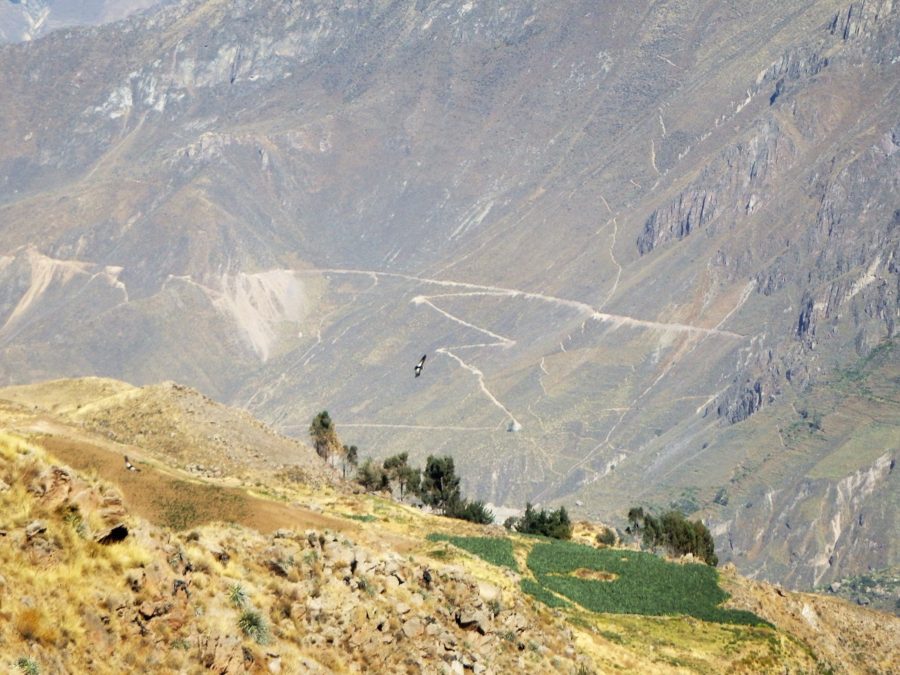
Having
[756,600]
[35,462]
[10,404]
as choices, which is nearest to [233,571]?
[35,462]

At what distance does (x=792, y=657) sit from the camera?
2335 inches

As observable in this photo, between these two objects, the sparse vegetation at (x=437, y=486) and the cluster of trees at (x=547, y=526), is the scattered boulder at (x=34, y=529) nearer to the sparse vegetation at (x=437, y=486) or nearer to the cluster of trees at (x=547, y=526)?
the cluster of trees at (x=547, y=526)

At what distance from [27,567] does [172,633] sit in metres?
3.44

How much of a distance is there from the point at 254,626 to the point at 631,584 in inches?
1468

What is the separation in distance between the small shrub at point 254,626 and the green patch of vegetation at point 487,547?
3077cm

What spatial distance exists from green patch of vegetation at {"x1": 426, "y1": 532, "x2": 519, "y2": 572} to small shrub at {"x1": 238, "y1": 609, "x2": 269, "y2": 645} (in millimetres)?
30774

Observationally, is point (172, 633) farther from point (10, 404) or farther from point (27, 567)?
point (10, 404)

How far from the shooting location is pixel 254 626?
3206cm

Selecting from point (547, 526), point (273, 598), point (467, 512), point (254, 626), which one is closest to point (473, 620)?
point (273, 598)

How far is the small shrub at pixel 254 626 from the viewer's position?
31812mm

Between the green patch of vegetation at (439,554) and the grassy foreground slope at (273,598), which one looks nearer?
the grassy foreground slope at (273,598)

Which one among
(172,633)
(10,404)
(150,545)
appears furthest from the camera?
(10,404)

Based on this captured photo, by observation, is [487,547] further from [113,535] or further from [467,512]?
[467,512]

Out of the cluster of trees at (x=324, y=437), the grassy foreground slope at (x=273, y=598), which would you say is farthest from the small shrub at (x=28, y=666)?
the cluster of trees at (x=324, y=437)
